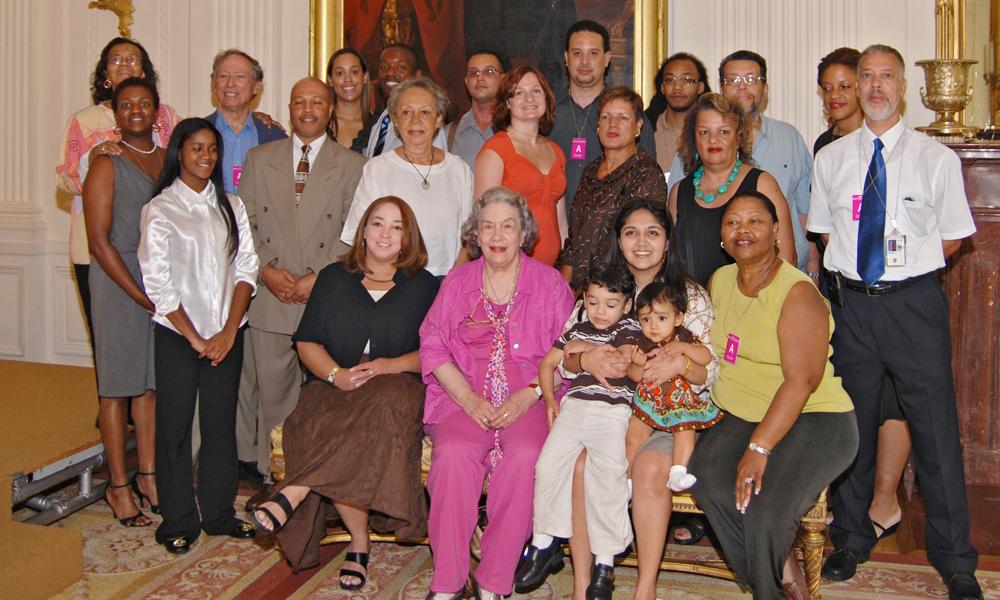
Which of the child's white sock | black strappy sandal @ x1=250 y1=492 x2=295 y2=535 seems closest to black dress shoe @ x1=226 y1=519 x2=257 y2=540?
black strappy sandal @ x1=250 y1=492 x2=295 y2=535

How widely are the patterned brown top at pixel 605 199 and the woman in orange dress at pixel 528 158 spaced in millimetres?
200

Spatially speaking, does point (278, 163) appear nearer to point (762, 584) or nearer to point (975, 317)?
point (762, 584)

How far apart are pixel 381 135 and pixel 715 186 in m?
1.93

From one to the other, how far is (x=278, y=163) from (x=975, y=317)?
3.52 m

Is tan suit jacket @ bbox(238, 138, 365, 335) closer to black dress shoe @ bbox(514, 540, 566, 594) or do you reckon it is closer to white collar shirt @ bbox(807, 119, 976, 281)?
black dress shoe @ bbox(514, 540, 566, 594)

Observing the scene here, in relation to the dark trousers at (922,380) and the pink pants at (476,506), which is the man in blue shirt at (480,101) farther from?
the dark trousers at (922,380)

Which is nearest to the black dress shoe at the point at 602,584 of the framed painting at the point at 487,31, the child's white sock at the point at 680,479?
the child's white sock at the point at 680,479

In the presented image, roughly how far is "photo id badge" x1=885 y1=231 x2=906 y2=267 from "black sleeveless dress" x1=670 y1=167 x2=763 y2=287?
1.87 feet

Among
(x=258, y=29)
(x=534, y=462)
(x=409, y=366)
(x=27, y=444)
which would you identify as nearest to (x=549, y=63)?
(x=258, y=29)

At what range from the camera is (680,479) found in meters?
3.46

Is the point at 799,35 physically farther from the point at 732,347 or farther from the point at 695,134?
the point at 732,347

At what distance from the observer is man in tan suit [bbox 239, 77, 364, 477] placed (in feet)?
15.6

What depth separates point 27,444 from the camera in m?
4.65

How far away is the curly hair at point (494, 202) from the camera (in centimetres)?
405
